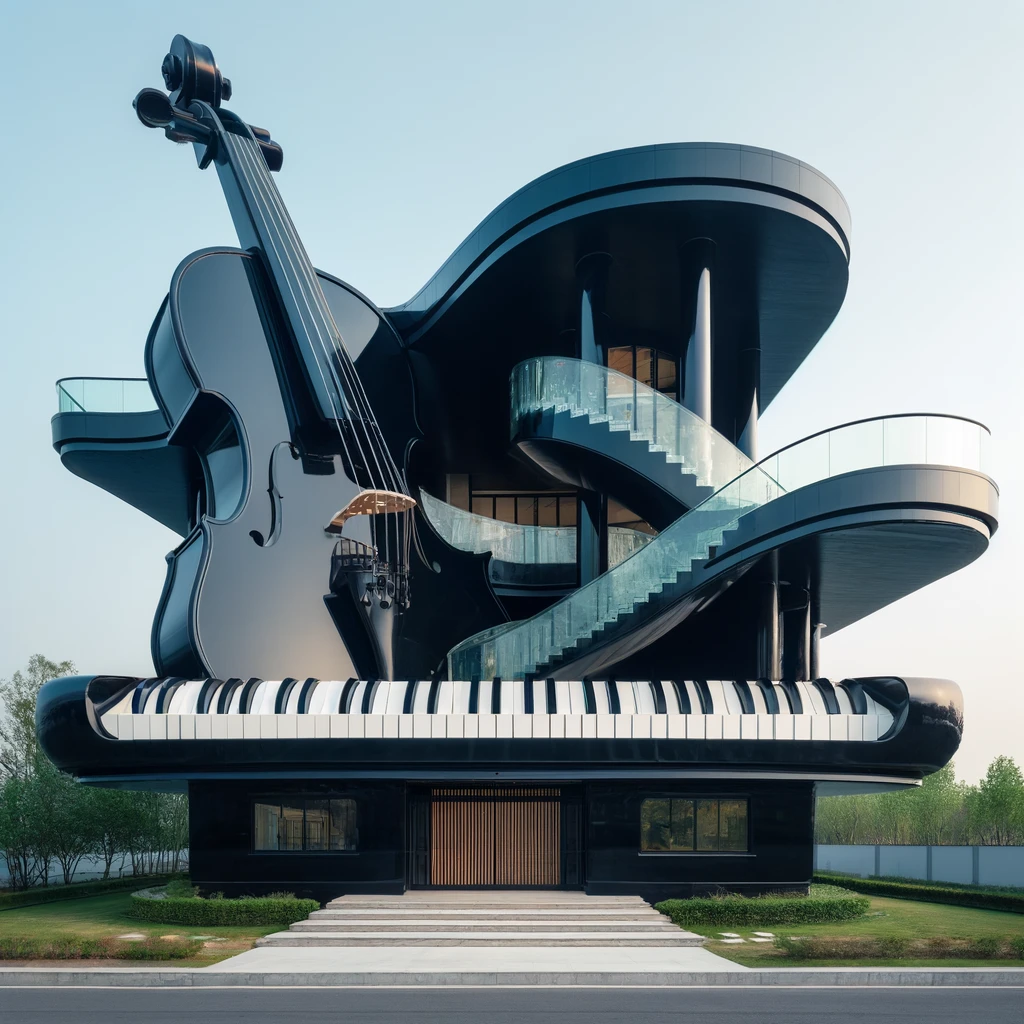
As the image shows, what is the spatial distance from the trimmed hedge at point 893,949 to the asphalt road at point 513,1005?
150 cm

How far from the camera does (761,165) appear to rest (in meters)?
25.5

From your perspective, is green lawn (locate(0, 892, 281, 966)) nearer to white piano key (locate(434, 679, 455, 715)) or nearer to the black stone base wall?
the black stone base wall

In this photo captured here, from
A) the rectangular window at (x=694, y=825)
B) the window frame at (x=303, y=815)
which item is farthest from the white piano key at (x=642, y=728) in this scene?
the window frame at (x=303, y=815)

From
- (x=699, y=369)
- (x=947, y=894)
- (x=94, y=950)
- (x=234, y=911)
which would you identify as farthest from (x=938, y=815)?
(x=94, y=950)

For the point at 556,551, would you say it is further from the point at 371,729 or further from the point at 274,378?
the point at 371,729

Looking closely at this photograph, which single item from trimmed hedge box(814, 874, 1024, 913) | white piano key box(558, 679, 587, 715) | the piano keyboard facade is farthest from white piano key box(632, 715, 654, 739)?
trimmed hedge box(814, 874, 1024, 913)

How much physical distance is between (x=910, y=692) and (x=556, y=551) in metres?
14.3

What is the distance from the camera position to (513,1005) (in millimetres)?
12797

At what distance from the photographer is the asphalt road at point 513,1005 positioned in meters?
11.9

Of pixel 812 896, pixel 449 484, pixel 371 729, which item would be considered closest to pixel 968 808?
pixel 449 484

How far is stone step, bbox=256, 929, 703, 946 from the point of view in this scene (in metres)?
17.7

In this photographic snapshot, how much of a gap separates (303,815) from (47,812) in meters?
17.6

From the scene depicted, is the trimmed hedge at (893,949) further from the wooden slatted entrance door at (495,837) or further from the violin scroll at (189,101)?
the violin scroll at (189,101)

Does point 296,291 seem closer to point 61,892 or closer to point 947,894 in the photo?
point 61,892
